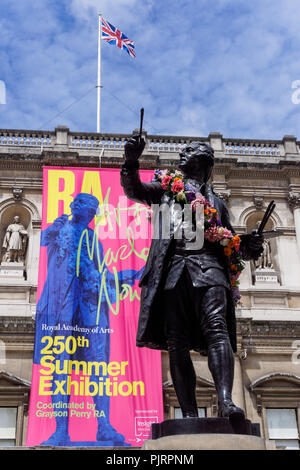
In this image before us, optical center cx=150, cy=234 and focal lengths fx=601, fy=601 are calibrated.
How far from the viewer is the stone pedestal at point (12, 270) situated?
15.5m

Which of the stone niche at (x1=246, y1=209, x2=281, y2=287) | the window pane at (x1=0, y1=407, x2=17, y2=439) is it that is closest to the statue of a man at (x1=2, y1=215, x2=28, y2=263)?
the window pane at (x1=0, y1=407, x2=17, y2=439)

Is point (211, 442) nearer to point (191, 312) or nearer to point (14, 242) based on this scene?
point (191, 312)

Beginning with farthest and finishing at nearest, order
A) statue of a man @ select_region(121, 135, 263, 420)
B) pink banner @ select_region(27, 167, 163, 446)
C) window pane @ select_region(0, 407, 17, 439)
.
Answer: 1. window pane @ select_region(0, 407, 17, 439)
2. pink banner @ select_region(27, 167, 163, 446)
3. statue of a man @ select_region(121, 135, 263, 420)

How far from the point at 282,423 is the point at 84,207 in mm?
7205

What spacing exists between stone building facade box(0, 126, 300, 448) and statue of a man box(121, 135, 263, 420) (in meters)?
10.5

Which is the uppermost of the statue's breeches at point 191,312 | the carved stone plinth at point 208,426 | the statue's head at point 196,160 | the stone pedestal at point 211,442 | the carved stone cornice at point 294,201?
the carved stone cornice at point 294,201

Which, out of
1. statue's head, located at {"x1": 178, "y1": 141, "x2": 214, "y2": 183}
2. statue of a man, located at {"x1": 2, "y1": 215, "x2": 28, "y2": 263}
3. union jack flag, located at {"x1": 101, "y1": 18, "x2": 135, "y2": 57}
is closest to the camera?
statue's head, located at {"x1": 178, "y1": 141, "x2": 214, "y2": 183}

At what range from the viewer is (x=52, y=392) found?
12969mm

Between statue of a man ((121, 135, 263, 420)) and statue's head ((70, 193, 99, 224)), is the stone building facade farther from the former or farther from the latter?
statue of a man ((121, 135, 263, 420))

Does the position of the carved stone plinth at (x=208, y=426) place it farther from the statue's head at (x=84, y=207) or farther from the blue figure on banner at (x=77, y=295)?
the statue's head at (x=84, y=207)

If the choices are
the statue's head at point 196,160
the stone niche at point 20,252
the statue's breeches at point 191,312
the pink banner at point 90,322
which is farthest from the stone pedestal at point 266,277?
the statue's breeches at point 191,312

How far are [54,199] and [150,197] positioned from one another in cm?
1146

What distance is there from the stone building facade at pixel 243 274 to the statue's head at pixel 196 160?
34.2ft

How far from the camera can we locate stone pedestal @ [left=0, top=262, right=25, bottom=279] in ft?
50.9
